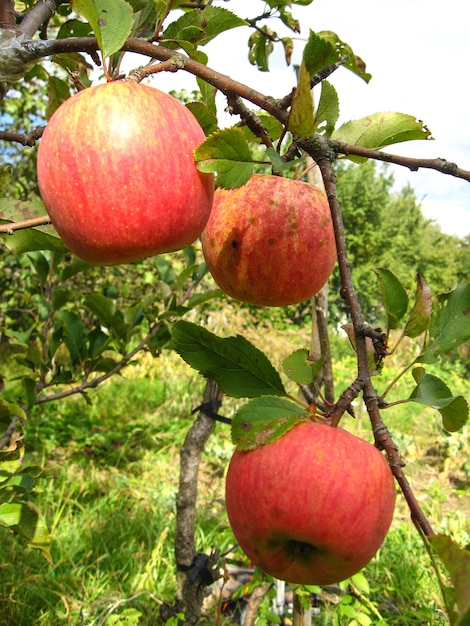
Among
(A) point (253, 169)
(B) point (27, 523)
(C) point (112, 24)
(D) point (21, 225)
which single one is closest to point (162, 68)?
(C) point (112, 24)

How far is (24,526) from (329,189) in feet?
2.29

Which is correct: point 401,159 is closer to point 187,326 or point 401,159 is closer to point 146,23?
point 187,326

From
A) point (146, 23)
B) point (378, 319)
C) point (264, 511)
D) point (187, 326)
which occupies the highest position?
point (146, 23)

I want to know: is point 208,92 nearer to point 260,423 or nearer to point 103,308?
point 260,423

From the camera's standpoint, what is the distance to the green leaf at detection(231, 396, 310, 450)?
503 millimetres

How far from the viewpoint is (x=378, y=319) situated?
9945mm

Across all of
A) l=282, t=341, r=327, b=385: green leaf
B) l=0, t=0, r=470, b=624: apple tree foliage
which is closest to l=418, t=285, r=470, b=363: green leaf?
l=0, t=0, r=470, b=624: apple tree foliage

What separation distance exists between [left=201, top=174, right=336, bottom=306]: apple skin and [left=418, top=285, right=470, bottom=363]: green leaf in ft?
0.49

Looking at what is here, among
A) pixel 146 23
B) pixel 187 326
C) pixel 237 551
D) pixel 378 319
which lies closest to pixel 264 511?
pixel 187 326

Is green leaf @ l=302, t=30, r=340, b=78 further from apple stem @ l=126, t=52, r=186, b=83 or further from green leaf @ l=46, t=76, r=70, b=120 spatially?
green leaf @ l=46, t=76, r=70, b=120

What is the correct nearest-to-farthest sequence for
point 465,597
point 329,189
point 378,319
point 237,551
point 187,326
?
point 465,597 < point 329,189 < point 187,326 < point 237,551 < point 378,319

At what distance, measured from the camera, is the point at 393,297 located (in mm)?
565

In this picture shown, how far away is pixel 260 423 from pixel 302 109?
27 centimetres

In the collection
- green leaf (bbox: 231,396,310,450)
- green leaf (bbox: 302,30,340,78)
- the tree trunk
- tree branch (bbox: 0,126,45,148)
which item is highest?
green leaf (bbox: 302,30,340,78)
